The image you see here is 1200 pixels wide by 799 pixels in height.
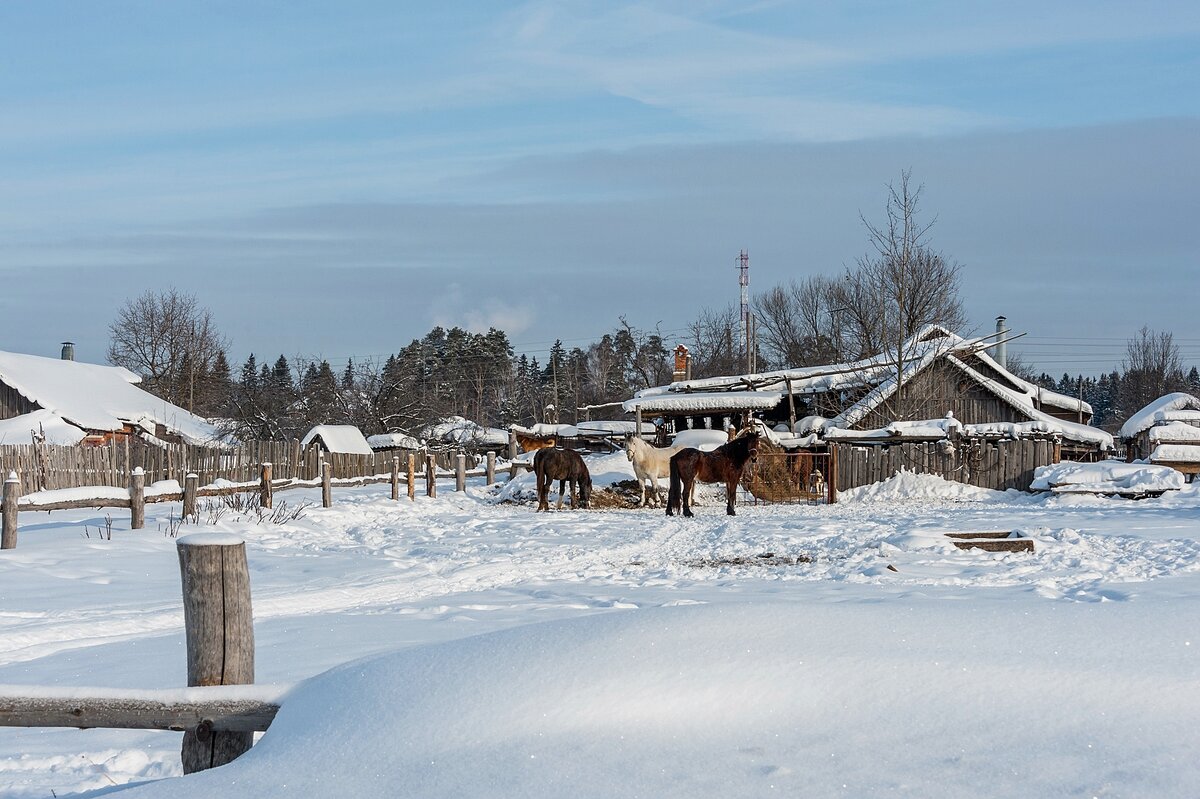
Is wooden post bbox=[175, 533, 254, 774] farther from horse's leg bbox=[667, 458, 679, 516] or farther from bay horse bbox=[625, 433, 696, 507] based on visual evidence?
bay horse bbox=[625, 433, 696, 507]

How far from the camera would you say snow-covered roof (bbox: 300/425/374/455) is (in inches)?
1532

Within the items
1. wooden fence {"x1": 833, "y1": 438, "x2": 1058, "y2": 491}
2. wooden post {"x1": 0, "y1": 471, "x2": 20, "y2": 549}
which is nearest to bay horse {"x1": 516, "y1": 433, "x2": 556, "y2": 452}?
wooden fence {"x1": 833, "y1": 438, "x2": 1058, "y2": 491}

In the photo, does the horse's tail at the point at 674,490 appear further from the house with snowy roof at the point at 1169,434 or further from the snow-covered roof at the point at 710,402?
the snow-covered roof at the point at 710,402

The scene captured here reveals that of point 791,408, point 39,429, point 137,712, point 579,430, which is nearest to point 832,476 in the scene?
point 791,408

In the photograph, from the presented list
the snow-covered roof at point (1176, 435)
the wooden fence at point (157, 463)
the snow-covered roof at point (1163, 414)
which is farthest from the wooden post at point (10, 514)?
the snow-covered roof at point (1163, 414)

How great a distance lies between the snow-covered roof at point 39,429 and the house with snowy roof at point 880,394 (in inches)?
760

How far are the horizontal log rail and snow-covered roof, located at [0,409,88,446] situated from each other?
113ft

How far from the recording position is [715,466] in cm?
2169

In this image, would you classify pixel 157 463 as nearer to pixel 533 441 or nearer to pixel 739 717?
pixel 533 441

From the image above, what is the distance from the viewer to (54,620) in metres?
9.36

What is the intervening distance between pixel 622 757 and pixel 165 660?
4857 millimetres

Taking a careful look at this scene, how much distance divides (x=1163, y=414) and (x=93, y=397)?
150 feet

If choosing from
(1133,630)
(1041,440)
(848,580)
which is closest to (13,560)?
(848,580)

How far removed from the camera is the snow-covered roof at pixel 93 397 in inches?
1784
